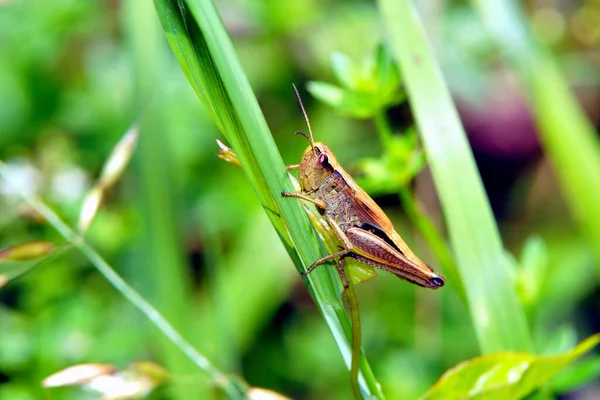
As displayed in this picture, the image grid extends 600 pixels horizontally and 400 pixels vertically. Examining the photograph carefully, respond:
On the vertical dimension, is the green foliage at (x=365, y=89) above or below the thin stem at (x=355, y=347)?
above

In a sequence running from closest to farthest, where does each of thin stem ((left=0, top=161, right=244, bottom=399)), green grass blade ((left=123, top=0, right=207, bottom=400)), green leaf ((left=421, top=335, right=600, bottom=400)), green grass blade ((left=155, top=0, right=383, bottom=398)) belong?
green grass blade ((left=155, top=0, right=383, bottom=398)) → green leaf ((left=421, top=335, right=600, bottom=400)) → thin stem ((left=0, top=161, right=244, bottom=399)) → green grass blade ((left=123, top=0, right=207, bottom=400))

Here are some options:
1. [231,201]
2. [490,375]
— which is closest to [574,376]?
[490,375]

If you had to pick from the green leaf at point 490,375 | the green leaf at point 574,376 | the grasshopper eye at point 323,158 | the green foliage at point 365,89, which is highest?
the green foliage at point 365,89

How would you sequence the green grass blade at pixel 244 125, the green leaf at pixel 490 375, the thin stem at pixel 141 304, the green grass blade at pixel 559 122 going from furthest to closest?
1. the green grass blade at pixel 559 122
2. the thin stem at pixel 141 304
3. the green leaf at pixel 490 375
4. the green grass blade at pixel 244 125

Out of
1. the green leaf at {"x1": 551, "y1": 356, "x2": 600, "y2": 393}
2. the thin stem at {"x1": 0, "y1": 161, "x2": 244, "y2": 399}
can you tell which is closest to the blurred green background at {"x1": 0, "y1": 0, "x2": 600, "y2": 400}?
the green leaf at {"x1": 551, "y1": 356, "x2": 600, "y2": 393}

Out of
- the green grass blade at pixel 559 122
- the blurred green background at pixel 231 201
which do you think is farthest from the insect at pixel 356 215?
the green grass blade at pixel 559 122

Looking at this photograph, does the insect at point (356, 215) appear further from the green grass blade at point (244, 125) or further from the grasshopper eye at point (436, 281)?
the green grass blade at point (244, 125)

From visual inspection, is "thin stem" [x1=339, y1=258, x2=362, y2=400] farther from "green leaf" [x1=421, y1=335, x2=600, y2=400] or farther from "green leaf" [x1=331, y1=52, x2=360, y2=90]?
"green leaf" [x1=331, y1=52, x2=360, y2=90]

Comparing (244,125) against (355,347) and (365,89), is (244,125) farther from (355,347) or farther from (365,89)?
(365,89)
